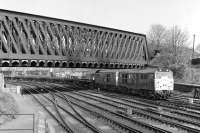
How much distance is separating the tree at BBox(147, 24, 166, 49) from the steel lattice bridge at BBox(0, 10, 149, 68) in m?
42.6

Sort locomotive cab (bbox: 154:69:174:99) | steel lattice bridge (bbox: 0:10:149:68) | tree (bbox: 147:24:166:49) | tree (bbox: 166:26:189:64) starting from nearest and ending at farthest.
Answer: locomotive cab (bbox: 154:69:174:99), steel lattice bridge (bbox: 0:10:149:68), tree (bbox: 166:26:189:64), tree (bbox: 147:24:166:49)

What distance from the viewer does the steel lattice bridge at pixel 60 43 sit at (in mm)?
37750

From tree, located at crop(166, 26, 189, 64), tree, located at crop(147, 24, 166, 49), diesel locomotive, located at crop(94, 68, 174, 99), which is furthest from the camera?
tree, located at crop(147, 24, 166, 49)

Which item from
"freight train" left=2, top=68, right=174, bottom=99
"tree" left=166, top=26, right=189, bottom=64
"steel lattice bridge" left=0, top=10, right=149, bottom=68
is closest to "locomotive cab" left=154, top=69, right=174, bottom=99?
"freight train" left=2, top=68, right=174, bottom=99

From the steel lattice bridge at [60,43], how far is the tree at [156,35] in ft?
140

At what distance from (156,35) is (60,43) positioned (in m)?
67.4

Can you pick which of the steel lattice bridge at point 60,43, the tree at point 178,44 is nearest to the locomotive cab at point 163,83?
the steel lattice bridge at point 60,43

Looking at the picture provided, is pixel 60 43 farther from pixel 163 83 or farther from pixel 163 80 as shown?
pixel 163 83

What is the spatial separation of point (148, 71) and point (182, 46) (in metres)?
Result: 41.0

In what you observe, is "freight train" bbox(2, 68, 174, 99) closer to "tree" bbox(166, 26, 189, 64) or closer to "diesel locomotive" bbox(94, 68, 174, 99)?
"diesel locomotive" bbox(94, 68, 174, 99)

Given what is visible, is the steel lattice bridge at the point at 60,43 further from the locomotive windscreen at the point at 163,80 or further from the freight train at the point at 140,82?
the locomotive windscreen at the point at 163,80

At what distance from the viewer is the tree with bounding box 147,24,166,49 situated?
4011 inches

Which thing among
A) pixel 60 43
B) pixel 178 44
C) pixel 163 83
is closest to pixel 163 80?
pixel 163 83

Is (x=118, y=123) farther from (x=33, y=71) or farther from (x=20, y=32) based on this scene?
(x=33, y=71)
